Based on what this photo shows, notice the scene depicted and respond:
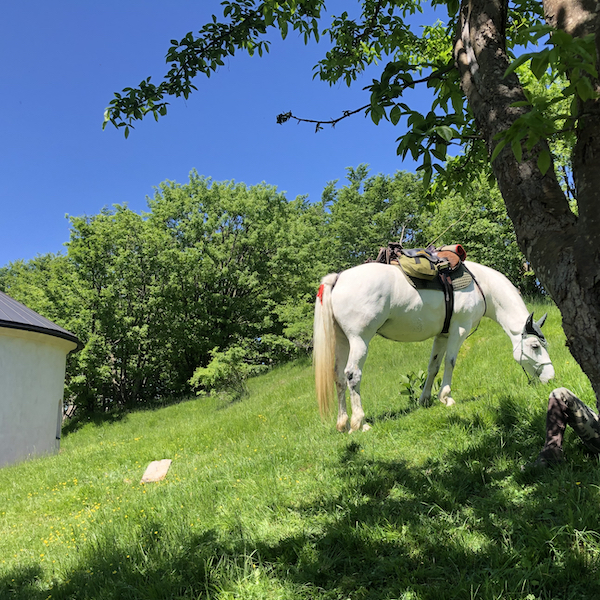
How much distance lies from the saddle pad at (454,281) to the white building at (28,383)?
40.1ft

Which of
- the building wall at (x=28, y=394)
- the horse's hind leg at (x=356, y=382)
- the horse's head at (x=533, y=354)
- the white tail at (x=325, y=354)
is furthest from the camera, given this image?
the building wall at (x=28, y=394)

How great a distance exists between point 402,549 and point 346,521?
549 millimetres

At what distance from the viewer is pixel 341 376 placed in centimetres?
659

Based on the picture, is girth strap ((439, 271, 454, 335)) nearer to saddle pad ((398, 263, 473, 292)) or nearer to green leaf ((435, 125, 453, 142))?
saddle pad ((398, 263, 473, 292))

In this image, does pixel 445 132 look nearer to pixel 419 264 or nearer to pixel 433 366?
pixel 419 264

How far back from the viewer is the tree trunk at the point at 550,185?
1.82 m

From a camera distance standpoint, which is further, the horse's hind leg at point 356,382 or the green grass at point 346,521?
the horse's hind leg at point 356,382

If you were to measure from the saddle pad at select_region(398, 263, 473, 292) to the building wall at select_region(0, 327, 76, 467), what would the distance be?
12.2 meters

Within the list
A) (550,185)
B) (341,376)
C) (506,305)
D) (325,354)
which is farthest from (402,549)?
(506,305)

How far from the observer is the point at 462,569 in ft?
9.25

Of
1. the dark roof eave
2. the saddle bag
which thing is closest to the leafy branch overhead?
the saddle bag

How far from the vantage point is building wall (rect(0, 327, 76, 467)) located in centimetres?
1415

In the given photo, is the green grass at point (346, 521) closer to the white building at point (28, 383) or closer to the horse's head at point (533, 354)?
the horse's head at point (533, 354)

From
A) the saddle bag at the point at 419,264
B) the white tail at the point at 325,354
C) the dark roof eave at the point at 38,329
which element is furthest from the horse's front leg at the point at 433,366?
the dark roof eave at the point at 38,329
